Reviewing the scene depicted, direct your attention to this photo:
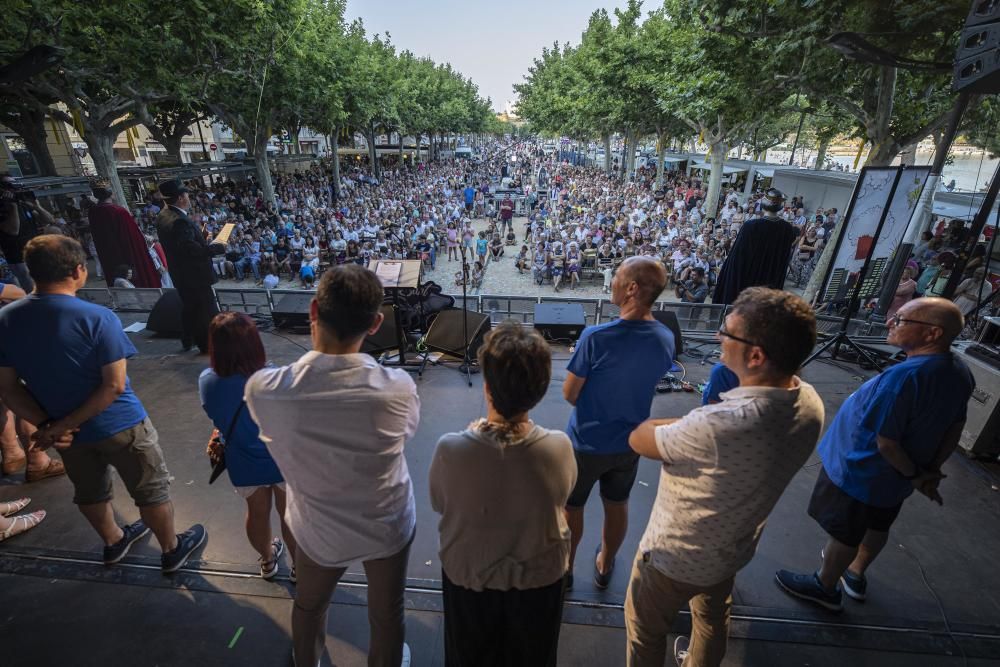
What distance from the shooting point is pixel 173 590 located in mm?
2590

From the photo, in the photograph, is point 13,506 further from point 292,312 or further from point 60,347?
point 292,312

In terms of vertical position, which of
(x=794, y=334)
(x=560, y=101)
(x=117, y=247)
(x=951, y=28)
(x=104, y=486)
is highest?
(x=560, y=101)

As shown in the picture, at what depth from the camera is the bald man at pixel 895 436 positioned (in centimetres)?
209

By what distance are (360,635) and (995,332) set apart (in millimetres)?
5973

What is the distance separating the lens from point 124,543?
278cm

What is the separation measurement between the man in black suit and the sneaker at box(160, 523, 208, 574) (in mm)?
3168

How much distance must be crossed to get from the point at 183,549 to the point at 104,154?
48.3 ft

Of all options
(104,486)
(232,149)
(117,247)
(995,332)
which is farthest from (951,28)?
(232,149)

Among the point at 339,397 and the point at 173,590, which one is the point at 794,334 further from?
the point at 173,590

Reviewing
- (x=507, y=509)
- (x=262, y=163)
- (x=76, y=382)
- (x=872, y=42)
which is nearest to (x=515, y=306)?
(x=76, y=382)

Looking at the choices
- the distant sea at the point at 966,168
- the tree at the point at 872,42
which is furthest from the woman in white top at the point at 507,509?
the distant sea at the point at 966,168

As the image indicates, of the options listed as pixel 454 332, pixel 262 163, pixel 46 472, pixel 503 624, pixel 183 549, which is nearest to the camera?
pixel 503 624

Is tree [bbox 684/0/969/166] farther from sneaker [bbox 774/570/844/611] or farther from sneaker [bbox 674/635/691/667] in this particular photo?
sneaker [bbox 674/635/691/667]

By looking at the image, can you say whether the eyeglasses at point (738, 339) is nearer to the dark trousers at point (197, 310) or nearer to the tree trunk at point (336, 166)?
the dark trousers at point (197, 310)
